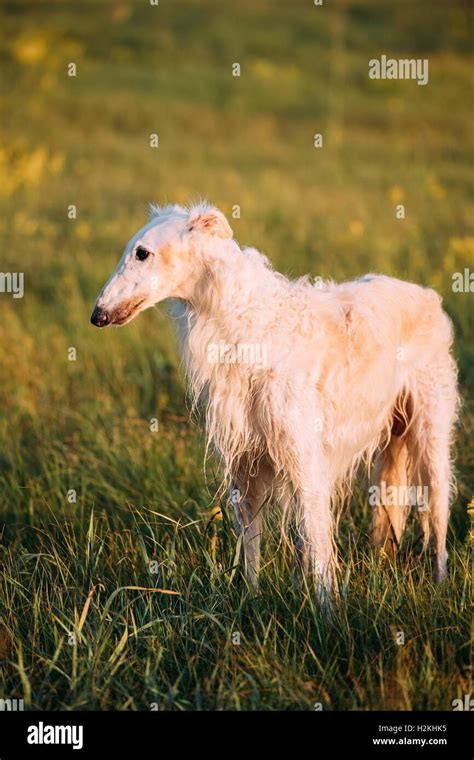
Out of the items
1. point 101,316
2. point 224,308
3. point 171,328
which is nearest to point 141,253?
point 101,316

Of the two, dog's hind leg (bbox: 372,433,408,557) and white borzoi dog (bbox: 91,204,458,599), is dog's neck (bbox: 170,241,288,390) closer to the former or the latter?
white borzoi dog (bbox: 91,204,458,599)

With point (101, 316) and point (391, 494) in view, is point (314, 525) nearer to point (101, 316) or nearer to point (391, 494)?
point (391, 494)

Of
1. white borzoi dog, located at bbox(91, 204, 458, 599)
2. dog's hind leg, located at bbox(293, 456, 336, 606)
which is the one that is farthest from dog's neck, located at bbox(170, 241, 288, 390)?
dog's hind leg, located at bbox(293, 456, 336, 606)

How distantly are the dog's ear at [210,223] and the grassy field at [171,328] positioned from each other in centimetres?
139

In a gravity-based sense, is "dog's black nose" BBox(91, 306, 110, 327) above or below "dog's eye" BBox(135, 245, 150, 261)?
below

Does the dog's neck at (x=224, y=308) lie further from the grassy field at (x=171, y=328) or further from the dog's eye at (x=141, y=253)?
the grassy field at (x=171, y=328)

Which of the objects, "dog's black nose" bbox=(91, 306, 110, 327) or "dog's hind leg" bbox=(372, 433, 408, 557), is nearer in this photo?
"dog's black nose" bbox=(91, 306, 110, 327)

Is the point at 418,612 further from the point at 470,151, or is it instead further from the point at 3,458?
the point at 470,151

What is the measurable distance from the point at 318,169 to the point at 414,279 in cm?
644

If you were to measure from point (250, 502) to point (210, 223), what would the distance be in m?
1.45

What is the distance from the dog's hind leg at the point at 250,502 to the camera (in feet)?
16.9

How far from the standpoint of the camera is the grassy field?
14.6ft

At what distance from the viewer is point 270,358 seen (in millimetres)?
4816

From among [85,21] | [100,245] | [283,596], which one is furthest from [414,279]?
[85,21]
